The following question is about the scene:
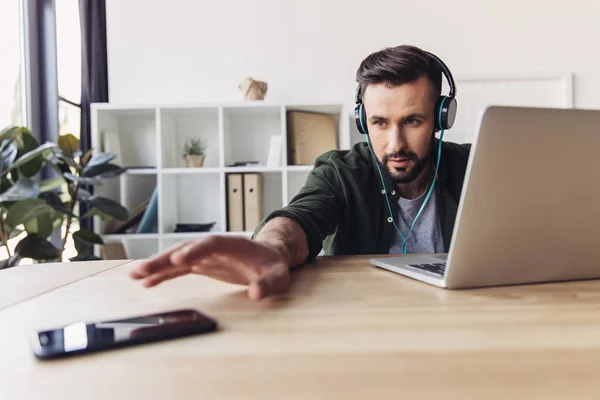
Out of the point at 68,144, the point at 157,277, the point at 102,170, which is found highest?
the point at 68,144

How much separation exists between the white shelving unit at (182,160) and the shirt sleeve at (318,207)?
1146 mm

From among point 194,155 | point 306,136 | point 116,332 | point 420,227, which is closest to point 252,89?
point 306,136

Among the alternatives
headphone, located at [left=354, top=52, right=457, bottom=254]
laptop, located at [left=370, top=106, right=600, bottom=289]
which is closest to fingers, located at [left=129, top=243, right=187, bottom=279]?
laptop, located at [left=370, top=106, right=600, bottom=289]

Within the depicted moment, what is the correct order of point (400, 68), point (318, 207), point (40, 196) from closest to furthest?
point (318, 207) < point (400, 68) < point (40, 196)

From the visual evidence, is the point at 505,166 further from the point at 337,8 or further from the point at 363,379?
the point at 337,8

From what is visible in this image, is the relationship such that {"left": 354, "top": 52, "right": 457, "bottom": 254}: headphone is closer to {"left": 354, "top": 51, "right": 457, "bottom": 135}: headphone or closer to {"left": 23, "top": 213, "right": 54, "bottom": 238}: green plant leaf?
{"left": 354, "top": 51, "right": 457, "bottom": 135}: headphone

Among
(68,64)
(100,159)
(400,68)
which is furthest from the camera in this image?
(68,64)

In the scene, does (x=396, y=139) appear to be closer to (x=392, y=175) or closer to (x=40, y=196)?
(x=392, y=175)

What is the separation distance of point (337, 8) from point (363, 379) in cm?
293

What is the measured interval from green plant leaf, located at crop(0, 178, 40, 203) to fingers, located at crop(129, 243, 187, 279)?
146 centimetres

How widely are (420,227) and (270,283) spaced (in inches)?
38.7

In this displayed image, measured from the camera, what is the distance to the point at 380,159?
1.56m

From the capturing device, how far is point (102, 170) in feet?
7.54

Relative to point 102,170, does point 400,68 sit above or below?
A: above
